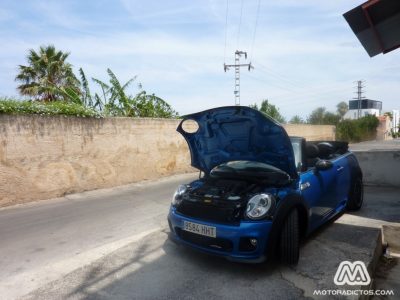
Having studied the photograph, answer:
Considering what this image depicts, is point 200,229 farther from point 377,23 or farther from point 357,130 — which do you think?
point 357,130

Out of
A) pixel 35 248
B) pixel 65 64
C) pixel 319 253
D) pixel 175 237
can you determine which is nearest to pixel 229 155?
pixel 175 237

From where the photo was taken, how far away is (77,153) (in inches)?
352

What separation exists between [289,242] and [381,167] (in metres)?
6.13

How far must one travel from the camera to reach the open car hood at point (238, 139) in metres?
4.23

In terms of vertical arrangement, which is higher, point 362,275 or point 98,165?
point 98,165

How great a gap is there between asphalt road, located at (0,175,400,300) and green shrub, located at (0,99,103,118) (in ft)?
7.87

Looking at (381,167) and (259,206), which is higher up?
(259,206)

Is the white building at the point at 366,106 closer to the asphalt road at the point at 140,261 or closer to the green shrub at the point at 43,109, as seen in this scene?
the green shrub at the point at 43,109

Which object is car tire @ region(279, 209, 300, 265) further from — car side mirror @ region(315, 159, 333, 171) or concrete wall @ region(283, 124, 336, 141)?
concrete wall @ region(283, 124, 336, 141)

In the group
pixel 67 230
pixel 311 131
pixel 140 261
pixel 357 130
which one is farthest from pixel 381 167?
pixel 357 130

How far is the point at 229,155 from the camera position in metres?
5.05

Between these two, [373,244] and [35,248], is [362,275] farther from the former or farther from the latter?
[35,248]

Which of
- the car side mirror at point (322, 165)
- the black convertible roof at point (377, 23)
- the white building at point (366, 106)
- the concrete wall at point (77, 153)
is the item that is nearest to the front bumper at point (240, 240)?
the car side mirror at point (322, 165)

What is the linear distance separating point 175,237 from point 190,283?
0.72 metres
